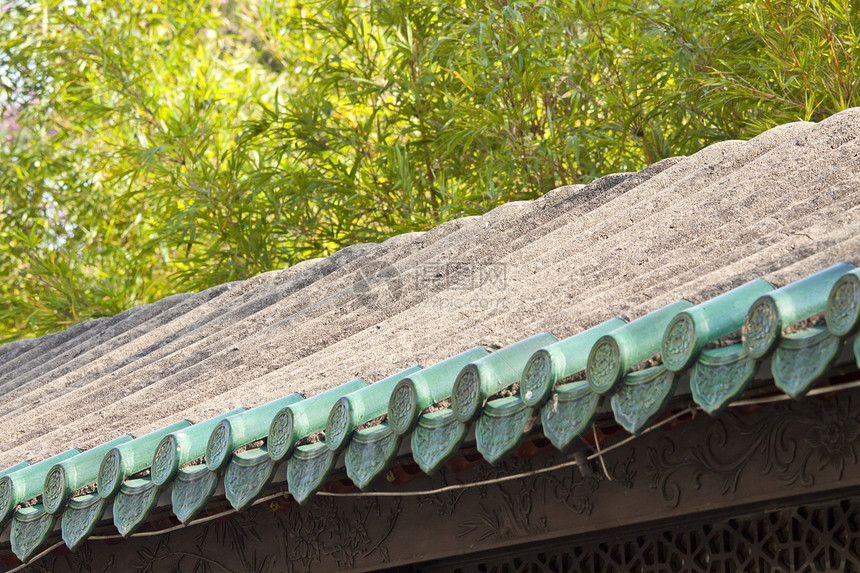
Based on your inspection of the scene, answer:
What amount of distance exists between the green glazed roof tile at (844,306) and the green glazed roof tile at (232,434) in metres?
1.24

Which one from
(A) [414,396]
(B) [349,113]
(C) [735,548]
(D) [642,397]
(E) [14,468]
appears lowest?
(C) [735,548]

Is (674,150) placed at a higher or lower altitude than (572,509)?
higher

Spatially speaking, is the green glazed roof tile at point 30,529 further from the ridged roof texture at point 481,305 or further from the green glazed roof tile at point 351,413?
the green glazed roof tile at point 351,413

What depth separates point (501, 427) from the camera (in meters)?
1.89

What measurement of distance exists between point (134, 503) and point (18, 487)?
17.0 inches

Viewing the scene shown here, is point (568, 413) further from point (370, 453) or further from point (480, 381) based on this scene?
point (370, 453)

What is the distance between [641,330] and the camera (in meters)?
1.77

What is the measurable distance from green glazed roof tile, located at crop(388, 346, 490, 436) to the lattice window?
2.05 ft

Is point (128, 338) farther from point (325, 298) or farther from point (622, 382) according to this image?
point (622, 382)

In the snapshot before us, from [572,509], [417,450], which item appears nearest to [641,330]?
[417,450]

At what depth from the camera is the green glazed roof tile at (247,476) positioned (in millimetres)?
2189

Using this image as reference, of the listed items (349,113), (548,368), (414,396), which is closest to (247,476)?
(414,396)

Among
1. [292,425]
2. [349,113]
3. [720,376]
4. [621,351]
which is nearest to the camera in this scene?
[720,376]

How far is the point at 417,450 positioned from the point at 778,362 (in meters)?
0.69
